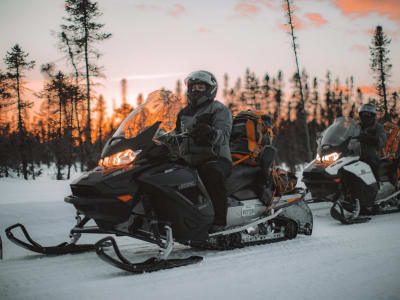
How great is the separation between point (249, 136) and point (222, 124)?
62 cm

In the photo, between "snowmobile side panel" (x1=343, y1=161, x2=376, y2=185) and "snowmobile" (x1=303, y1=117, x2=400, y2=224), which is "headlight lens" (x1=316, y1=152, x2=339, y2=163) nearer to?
"snowmobile" (x1=303, y1=117, x2=400, y2=224)

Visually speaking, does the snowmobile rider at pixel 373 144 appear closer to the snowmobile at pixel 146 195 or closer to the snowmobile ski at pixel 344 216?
the snowmobile ski at pixel 344 216

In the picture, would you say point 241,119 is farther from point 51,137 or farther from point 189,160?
point 51,137

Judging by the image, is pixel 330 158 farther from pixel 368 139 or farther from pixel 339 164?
pixel 368 139

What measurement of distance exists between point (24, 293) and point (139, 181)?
125 cm

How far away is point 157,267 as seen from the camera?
11.2ft

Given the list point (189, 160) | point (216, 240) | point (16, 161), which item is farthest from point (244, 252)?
point (16, 161)

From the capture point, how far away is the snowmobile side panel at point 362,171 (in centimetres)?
677

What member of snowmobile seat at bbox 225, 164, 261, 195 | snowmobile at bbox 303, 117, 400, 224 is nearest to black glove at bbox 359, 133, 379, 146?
snowmobile at bbox 303, 117, 400, 224

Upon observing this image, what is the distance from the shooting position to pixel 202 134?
147 inches

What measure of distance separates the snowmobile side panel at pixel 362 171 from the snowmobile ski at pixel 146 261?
4.11m

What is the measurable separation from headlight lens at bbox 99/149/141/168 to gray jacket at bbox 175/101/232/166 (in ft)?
2.28

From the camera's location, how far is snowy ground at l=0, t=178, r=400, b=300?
2760mm

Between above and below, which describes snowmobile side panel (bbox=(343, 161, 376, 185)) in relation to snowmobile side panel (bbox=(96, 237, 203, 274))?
above
